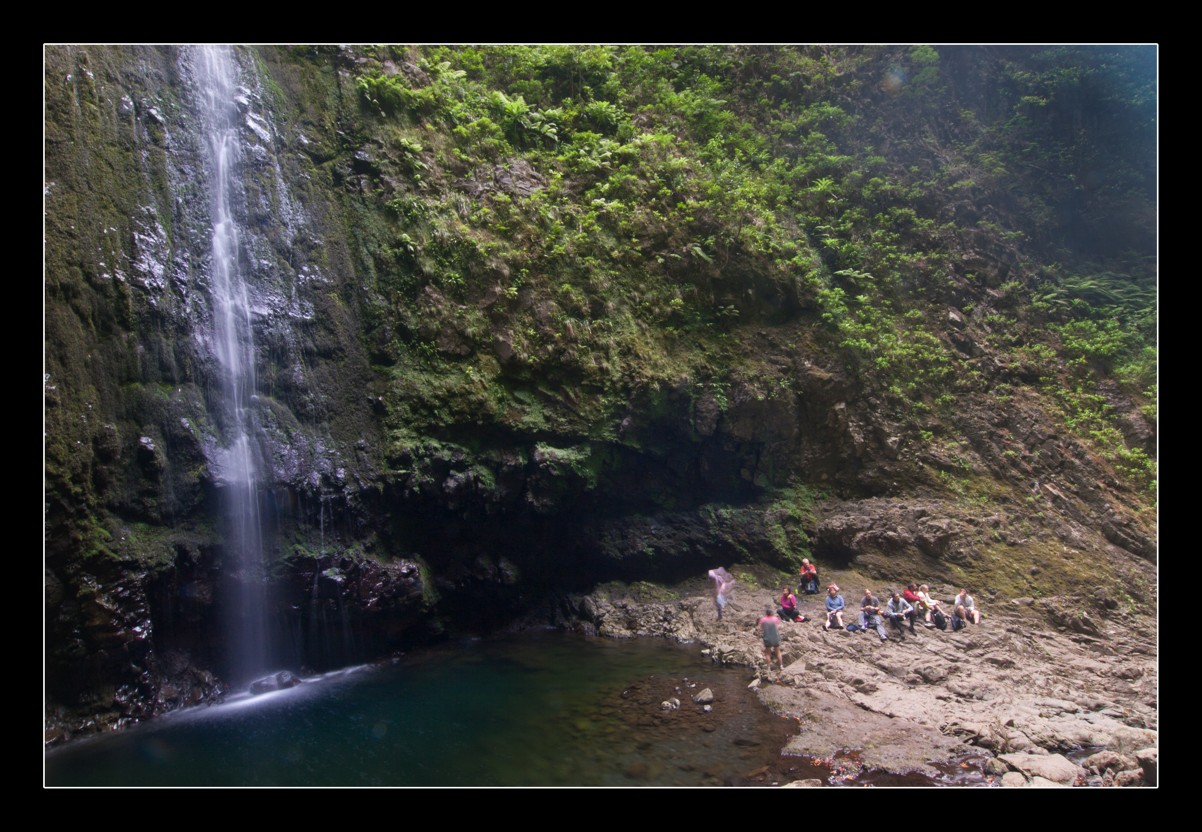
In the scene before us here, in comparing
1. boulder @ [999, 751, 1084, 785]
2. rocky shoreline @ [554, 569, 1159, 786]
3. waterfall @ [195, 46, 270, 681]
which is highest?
waterfall @ [195, 46, 270, 681]

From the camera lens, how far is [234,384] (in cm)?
1088

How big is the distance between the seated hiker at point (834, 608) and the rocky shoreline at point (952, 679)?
29 centimetres

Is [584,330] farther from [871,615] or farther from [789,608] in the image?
[871,615]

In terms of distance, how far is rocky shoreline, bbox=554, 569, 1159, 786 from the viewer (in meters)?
7.54

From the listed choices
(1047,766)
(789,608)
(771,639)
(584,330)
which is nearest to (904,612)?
(789,608)

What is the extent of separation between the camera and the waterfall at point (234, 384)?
10500 millimetres

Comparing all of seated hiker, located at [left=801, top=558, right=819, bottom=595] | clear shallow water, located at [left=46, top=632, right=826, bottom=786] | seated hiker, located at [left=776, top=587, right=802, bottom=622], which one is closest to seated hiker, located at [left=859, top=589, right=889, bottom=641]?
seated hiker, located at [left=776, top=587, right=802, bottom=622]

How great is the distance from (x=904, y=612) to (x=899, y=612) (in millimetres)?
81

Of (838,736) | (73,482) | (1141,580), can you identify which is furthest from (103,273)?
(1141,580)

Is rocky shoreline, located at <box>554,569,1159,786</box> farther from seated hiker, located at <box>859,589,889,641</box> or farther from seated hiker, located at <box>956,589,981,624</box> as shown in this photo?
seated hiker, located at <box>859,589,889,641</box>

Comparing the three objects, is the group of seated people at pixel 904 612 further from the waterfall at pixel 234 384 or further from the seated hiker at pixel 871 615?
the waterfall at pixel 234 384

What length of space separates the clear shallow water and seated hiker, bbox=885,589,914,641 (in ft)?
10.3

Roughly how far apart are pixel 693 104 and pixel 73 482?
1570cm

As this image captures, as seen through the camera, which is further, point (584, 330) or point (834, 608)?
point (584, 330)
